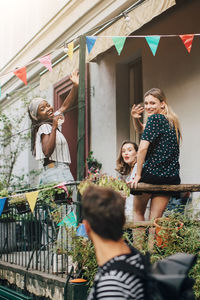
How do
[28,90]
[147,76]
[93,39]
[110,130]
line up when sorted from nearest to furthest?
[93,39] → [147,76] → [110,130] → [28,90]

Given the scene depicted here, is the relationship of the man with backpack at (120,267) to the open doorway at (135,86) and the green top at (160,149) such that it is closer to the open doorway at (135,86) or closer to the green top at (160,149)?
the green top at (160,149)

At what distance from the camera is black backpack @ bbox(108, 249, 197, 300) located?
7.90 ft

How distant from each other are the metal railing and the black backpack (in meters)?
3.26

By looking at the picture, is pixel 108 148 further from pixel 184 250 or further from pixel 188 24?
pixel 184 250

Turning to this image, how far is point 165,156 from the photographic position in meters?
5.37

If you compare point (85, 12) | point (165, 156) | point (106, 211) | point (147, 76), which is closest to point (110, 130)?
point (147, 76)

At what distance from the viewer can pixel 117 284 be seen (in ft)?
8.00

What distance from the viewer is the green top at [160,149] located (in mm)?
5344

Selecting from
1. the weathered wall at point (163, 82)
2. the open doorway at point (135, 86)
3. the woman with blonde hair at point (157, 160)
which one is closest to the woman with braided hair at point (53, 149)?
the weathered wall at point (163, 82)

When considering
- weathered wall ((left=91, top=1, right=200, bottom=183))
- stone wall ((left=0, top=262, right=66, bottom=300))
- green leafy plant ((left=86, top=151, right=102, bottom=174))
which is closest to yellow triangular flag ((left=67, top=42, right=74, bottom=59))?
weathered wall ((left=91, top=1, right=200, bottom=183))

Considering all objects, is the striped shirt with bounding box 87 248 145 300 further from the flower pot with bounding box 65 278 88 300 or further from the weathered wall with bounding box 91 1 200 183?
the weathered wall with bounding box 91 1 200 183

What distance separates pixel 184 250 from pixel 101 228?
99.1 inches

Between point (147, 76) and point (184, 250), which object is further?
point (147, 76)

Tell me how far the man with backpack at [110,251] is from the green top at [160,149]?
2.78m
